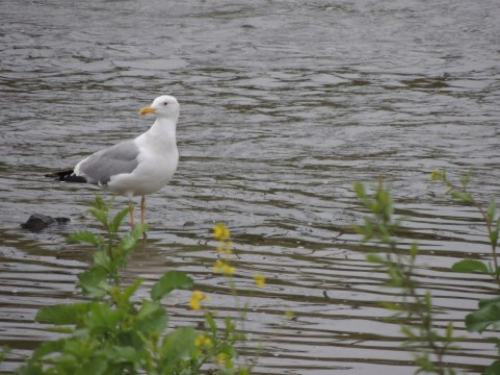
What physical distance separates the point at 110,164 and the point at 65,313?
207 inches

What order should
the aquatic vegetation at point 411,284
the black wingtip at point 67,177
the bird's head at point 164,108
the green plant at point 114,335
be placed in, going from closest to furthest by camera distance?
the aquatic vegetation at point 411,284 < the green plant at point 114,335 < the bird's head at point 164,108 < the black wingtip at point 67,177

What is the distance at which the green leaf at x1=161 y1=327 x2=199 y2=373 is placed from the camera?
3.69 metres

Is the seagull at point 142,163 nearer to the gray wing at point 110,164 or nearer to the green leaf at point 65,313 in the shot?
the gray wing at point 110,164

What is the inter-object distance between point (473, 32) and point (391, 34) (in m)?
1.18

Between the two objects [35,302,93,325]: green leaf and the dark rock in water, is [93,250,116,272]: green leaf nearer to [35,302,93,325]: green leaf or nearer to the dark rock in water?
[35,302,93,325]: green leaf

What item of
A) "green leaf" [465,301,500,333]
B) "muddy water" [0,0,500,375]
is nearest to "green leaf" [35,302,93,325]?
"green leaf" [465,301,500,333]

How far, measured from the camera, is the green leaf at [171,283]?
393 centimetres

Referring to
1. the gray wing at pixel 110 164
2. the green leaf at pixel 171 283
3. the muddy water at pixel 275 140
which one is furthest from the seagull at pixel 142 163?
the green leaf at pixel 171 283

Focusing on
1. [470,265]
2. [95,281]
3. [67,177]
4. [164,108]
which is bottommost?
[95,281]

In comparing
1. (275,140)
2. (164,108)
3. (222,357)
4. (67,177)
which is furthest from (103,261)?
(275,140)

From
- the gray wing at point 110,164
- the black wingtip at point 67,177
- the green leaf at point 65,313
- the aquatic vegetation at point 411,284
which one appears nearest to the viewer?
the aquatic vegetation at point 411,284

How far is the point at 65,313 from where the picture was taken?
3.80 m

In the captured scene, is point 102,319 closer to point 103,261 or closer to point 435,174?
point 103,261

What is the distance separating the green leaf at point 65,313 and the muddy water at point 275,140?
161 centimetres
